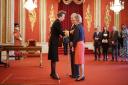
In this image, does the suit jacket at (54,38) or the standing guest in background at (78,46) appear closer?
the standing guest in background at (78,46)

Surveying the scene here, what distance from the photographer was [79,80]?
7.30m

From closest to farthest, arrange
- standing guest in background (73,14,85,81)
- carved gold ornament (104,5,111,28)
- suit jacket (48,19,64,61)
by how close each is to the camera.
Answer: standing guest in background (73,14,85,81)
suit jacket (48,19,64,61)
carved gold ornament (104,5,111,28)

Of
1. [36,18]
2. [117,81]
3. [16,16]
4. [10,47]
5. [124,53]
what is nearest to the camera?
[117,81]

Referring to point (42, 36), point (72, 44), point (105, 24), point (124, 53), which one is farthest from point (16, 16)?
point (72, 44)

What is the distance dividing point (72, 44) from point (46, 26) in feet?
35.1

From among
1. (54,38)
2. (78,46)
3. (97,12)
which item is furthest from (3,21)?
(97,12)

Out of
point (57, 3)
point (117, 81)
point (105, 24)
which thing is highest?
point (57, 3)

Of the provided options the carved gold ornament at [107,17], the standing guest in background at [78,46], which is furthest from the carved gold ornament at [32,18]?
the standing guest in background at [78,46]

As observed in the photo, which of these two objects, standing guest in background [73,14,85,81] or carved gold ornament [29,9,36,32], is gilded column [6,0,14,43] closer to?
carved gold ornament [29,9,36,32]

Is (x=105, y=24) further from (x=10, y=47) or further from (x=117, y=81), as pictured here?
(x=117, y=81)

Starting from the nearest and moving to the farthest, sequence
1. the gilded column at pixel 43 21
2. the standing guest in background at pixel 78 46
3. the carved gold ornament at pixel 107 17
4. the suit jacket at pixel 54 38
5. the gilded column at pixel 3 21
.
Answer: the standing guest in background at pixel 78 46 → the suit jacket at pixel 54 38 → the gilded column at pixel 3 21 → the gilded column at pixel 43 21 → the carved gold ornament at pixel 107 17

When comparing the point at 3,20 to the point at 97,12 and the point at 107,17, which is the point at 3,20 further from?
the point at 107,17

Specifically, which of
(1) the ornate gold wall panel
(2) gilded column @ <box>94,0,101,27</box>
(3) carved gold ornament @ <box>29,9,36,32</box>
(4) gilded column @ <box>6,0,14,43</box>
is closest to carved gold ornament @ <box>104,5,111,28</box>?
(2) gilded column @ <box>94,0,101,27</box>

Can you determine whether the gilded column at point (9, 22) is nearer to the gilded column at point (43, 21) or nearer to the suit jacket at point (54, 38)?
the gilded column at point (43, 21)
